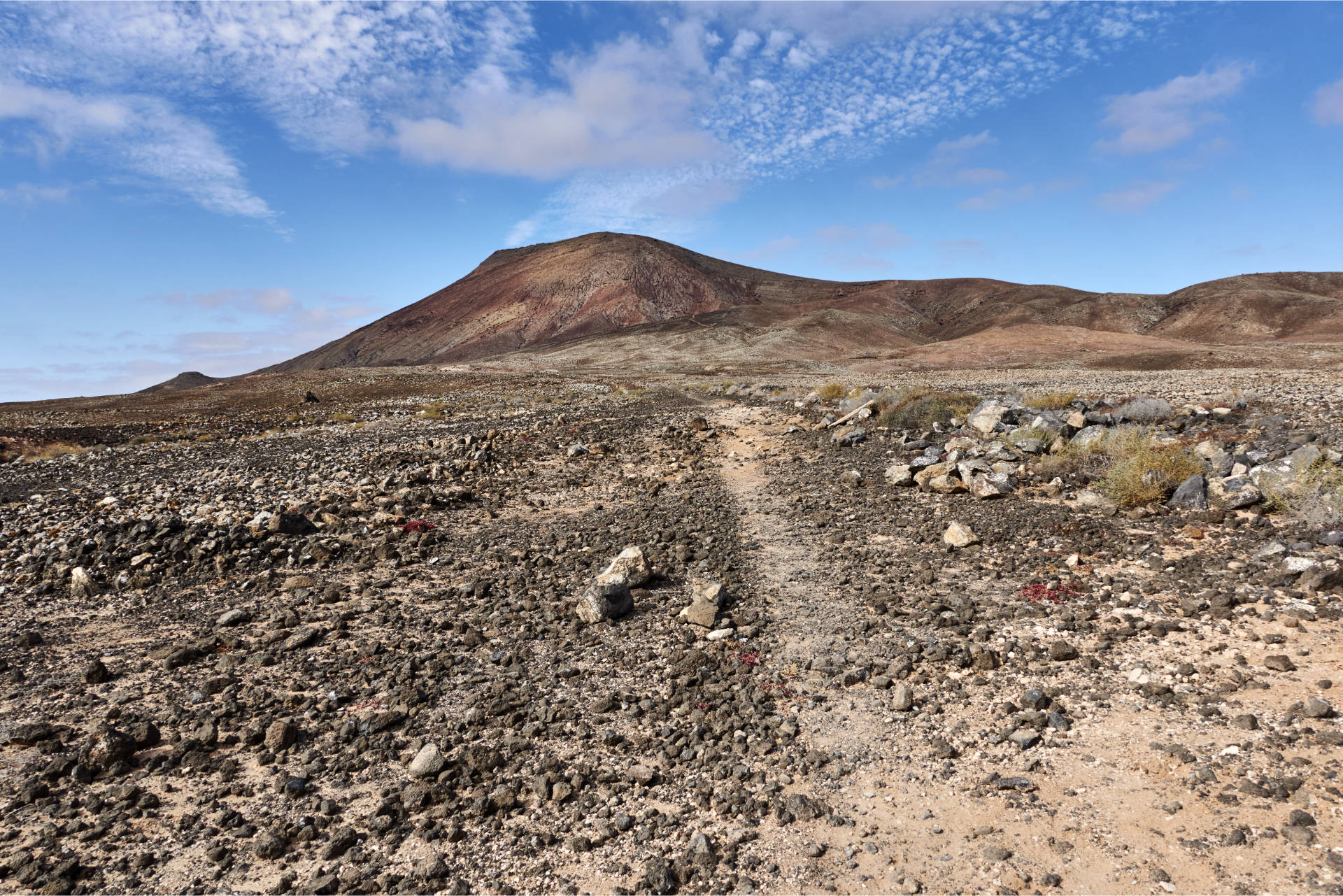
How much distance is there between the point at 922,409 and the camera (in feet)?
46.9

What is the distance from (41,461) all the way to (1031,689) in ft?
73.9

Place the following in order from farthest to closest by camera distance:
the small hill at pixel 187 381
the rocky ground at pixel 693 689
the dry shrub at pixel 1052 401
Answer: the small hill at pixel 187 381 < the dry shrub at pixel 1052 401 < the rocky ground at pixel 693 689

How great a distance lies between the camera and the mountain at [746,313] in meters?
73.2

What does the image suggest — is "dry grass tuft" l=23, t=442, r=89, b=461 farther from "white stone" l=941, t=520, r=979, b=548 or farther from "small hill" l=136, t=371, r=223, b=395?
"small hill" l=136, t=371, r=223, b=395

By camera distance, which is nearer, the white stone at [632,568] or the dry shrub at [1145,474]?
the white stone at [632,568]

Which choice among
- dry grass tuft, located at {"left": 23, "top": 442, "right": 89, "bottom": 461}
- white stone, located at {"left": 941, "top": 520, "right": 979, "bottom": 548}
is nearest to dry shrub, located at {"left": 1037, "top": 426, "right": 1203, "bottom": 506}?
white stone, located at {"left": 941, "top": 520, "right": 979, "bottom": 548}

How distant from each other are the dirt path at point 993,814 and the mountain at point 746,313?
58.2 m

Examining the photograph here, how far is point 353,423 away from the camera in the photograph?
2275 centimetres

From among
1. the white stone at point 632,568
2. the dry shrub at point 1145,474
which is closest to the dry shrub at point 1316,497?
the dry shrub at point 1145,474

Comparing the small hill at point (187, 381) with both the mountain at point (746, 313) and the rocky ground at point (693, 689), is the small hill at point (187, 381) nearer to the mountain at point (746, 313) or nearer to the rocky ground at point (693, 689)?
the mountain at point (746, 313)

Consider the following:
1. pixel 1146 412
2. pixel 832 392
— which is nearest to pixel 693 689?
pixel 1146 412

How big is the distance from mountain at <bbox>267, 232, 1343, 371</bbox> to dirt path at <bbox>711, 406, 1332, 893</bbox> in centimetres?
5824

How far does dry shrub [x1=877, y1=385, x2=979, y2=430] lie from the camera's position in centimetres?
1395

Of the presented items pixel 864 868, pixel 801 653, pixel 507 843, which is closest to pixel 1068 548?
pixel 801 653
